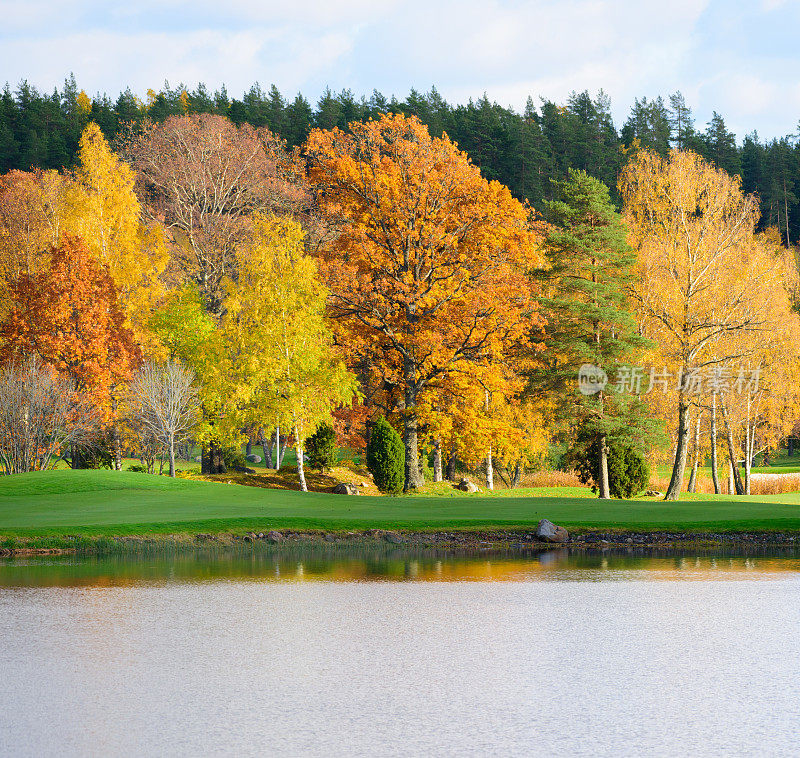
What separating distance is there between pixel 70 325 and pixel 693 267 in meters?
24.7

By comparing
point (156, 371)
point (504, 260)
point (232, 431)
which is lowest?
point (232, 431)

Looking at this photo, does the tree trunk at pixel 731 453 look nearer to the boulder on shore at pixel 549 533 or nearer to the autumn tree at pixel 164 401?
the boulder on shore at pixel 549 533

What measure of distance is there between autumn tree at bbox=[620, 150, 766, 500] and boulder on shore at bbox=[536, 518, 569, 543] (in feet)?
50.3

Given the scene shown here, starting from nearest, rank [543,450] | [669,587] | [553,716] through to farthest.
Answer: [553,716]
[669,587]
[543,450]

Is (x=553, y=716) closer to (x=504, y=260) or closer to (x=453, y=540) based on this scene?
(x=453, y=540)

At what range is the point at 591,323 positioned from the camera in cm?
3716

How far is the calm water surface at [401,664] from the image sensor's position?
6949 millimetres

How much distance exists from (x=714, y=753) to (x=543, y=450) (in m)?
40.8

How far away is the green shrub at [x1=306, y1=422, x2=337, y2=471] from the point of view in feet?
130

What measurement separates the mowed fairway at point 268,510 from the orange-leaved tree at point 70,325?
5373 mm


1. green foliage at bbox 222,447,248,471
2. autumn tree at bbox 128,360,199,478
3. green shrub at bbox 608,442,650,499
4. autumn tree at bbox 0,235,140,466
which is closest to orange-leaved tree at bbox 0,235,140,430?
autumn tree at bbox 0,235,140,466

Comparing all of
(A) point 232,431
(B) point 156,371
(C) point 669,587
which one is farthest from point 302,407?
(C) point 669,587

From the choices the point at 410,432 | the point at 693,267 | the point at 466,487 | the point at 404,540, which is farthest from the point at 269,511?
the point at 693,267

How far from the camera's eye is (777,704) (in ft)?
25.5
